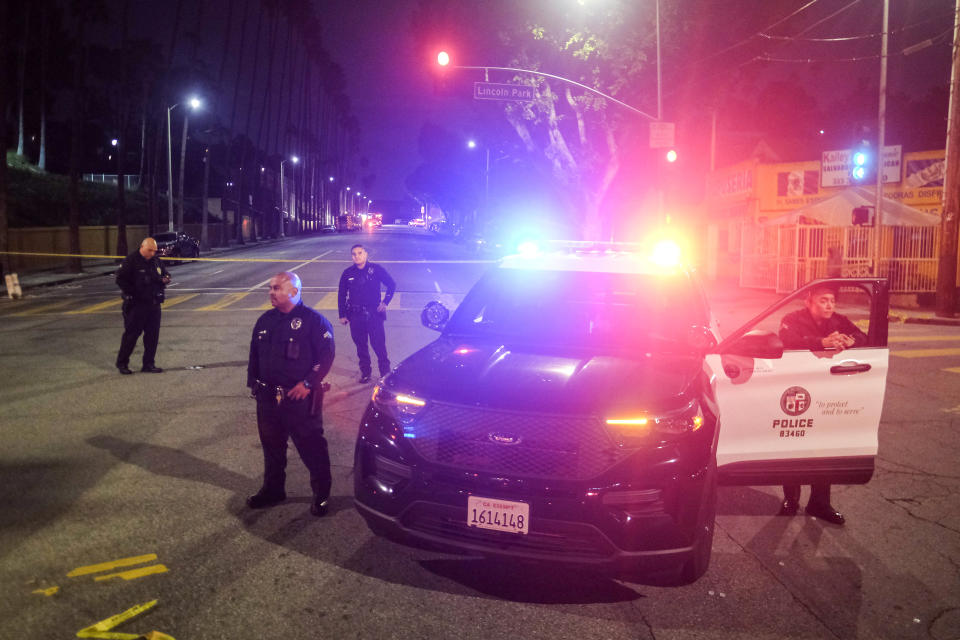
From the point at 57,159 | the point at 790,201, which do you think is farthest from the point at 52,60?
the point at 790,201

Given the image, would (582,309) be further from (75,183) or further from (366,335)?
(75,183)

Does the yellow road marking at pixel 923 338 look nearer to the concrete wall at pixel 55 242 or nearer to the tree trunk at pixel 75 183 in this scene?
the tree trunk at pixel 75 183

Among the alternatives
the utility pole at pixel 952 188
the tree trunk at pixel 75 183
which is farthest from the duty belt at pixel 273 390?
the tree trunk at pixel 75 183

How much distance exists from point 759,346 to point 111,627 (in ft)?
12.5

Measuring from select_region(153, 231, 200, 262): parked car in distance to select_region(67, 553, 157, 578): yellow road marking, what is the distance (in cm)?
4186

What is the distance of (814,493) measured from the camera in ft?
18.7

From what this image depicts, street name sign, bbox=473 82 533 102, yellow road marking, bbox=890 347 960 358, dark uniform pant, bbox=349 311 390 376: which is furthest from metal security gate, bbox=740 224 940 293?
dark uniform pant, bbox=349 311 390 376

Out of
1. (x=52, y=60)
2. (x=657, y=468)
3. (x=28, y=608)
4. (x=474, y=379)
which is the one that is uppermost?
(x=52, y=60)

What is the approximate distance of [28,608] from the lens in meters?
4.12

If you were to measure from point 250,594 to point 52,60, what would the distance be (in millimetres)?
80160

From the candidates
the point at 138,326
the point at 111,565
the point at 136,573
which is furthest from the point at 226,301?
the point at 136,573

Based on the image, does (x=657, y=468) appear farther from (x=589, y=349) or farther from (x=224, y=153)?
→ (x=224, y=153)

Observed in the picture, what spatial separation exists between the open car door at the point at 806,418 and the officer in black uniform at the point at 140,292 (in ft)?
26.7

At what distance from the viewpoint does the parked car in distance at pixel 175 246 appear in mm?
44625
